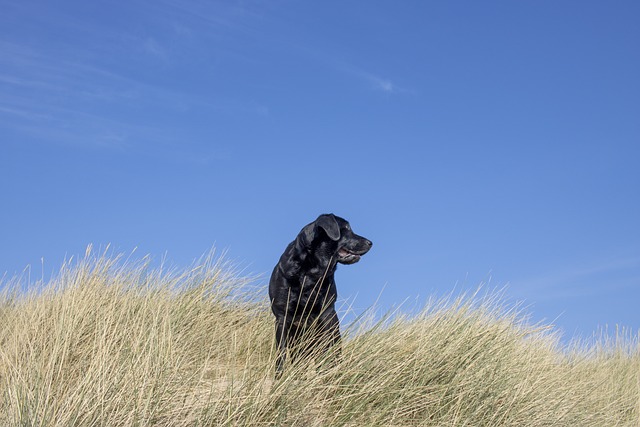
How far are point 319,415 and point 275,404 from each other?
34cm

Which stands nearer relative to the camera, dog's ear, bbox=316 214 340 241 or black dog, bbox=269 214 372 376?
dog's ear, bbox=316 214 340 241

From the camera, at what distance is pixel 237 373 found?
5.08 m

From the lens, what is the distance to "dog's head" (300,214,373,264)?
176 inches

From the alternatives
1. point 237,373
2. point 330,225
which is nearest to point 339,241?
point 330,225

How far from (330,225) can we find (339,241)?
17cm

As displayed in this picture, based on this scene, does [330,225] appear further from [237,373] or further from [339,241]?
[237,373]

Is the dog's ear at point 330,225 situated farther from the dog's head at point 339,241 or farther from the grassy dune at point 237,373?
the grassy dune at point 237,373

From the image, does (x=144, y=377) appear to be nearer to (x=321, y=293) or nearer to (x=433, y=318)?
(x=321, y=293)

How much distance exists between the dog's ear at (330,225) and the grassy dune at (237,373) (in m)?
0.86

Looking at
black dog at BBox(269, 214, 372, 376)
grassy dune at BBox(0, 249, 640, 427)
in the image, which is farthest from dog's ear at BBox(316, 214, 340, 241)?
grassy dune at BBox(0, 249, 640, 427)

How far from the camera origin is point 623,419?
702 centimetres

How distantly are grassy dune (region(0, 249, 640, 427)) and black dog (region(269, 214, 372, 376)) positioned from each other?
229 mm

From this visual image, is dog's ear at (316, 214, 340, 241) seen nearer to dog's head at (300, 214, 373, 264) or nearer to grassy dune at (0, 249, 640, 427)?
dog's head at (300, 214, 373, 264)

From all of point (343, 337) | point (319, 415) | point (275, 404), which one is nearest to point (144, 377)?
point (275, 404)
